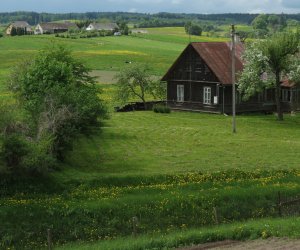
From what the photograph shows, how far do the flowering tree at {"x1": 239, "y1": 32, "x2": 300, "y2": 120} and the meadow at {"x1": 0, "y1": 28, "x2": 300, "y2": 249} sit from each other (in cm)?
908

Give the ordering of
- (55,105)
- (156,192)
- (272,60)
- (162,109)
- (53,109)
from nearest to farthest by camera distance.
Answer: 1. (156,192)
2. (53,109)
3. (55,105)
4. (272,60)
5. (162,109)

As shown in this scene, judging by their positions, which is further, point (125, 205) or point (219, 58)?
point (219, 58)

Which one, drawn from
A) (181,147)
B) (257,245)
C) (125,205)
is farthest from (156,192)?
(181,147)

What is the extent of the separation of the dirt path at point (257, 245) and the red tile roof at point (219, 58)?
3963 centimetres

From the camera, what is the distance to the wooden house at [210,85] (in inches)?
2361

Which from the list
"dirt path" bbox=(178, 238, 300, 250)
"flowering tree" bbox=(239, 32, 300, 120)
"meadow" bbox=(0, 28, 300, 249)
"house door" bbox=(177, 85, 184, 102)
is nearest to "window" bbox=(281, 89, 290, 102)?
"flowering tree" bbox=(239, 32, 300, 120)

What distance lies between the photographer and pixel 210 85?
60844mm

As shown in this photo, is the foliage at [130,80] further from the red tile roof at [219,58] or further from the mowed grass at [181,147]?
the mowed grass at [181,147]

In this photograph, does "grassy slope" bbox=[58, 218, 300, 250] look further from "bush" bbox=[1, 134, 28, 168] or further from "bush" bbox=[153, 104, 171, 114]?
"bush" bbox=[153, 104, 171, 114]

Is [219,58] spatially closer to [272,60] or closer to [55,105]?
[272,60]

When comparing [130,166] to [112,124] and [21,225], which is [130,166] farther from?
[112,124]

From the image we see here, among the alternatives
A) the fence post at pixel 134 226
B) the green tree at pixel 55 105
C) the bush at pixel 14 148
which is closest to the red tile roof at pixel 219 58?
the green tree at pixel 55 105

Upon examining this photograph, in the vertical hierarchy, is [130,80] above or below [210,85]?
above

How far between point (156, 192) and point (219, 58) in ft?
120
